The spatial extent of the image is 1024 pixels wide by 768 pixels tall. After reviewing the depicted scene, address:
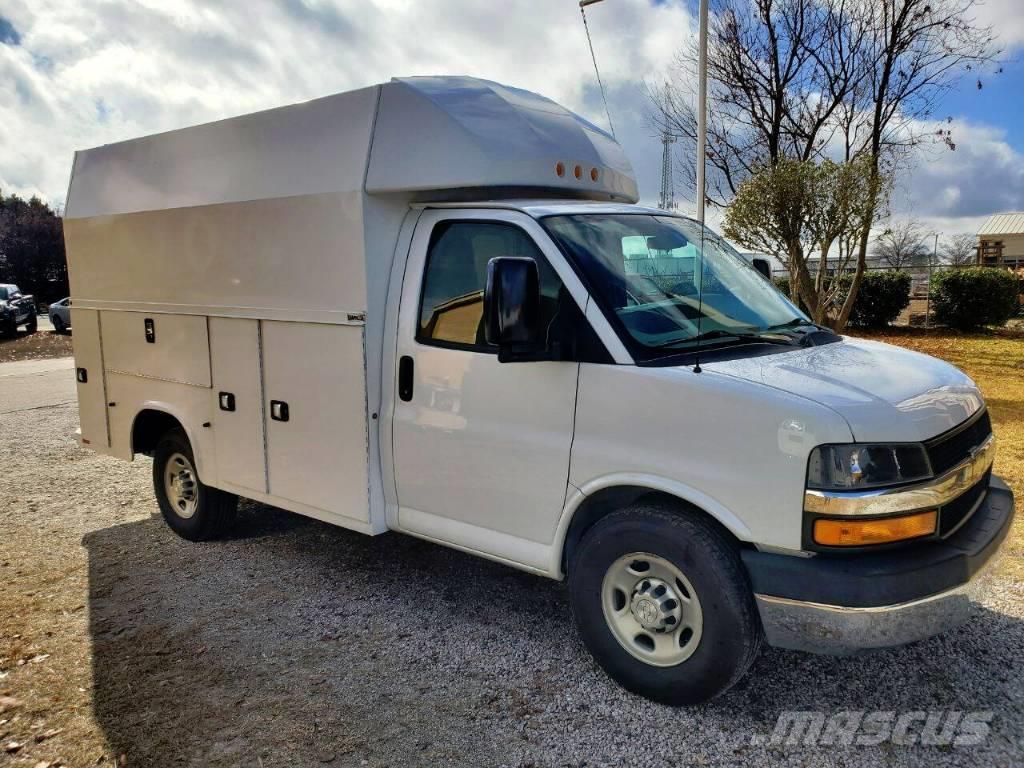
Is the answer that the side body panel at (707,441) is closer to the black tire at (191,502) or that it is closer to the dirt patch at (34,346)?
the black tire at (191,502)

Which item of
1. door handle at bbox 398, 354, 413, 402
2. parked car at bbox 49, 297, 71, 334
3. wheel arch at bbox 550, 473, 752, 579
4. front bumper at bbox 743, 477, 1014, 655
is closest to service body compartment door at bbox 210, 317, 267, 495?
door handle at bbox 398, 354, 413, 402

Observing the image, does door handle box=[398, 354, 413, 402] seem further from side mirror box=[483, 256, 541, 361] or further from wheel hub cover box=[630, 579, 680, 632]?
wheel hub cover box=[630, 579, 680, 632]

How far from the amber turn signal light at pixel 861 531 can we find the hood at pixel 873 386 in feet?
1.02

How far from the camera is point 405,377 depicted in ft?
13.7

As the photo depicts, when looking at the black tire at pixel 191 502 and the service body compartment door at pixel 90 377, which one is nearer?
the black tire at pixel 191 502

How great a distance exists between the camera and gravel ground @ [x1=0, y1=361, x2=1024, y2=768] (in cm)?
327

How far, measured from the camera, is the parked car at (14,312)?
24.4 m

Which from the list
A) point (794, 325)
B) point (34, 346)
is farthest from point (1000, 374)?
point (34, 346)

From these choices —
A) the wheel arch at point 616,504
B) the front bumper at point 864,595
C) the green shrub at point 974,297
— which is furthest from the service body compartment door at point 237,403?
the green shrub at point 974,297

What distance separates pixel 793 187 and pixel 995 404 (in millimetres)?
4924

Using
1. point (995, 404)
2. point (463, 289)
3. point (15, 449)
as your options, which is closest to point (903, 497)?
point (463, 289)

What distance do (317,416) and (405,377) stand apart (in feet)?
2.33

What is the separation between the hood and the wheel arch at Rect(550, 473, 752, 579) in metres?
0.52

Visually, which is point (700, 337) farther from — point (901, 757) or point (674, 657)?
point (901, 757)
